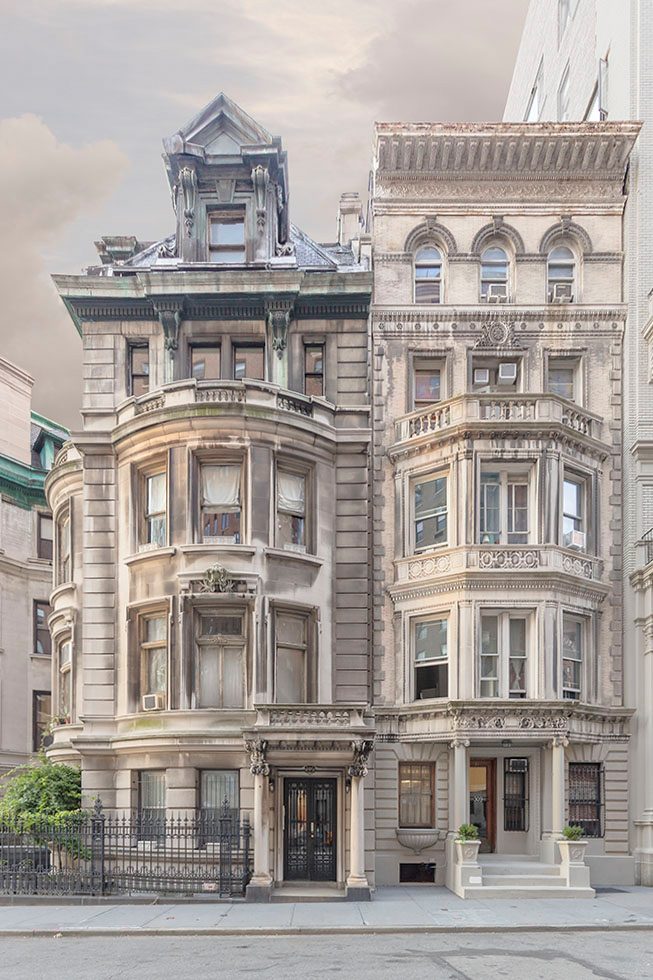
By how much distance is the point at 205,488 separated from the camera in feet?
89.2

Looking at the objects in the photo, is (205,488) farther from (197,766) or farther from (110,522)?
(197,766)

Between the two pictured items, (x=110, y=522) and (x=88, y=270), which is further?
(x=88, y=270)

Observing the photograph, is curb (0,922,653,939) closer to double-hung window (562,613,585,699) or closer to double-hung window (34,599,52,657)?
double-hung window (562,613,585,699)

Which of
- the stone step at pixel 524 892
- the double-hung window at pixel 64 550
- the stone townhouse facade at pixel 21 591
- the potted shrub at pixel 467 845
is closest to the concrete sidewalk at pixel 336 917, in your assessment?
the stone step at pixel 524 892

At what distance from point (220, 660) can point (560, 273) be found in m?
14.5

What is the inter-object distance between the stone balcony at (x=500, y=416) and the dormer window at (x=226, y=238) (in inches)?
264

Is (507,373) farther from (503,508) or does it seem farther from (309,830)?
(309,830)

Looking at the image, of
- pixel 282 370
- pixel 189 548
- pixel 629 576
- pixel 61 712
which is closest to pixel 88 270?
pixel 282 370

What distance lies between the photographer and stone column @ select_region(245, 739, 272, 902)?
2320 centimetres

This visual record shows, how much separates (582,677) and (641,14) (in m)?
18.9

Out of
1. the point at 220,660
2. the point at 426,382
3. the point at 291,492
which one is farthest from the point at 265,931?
the point at 426,382

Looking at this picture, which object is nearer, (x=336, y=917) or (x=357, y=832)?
(x=336, y=917)

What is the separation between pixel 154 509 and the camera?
2781cm

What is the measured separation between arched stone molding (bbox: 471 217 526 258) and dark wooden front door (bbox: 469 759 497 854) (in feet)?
46.5
